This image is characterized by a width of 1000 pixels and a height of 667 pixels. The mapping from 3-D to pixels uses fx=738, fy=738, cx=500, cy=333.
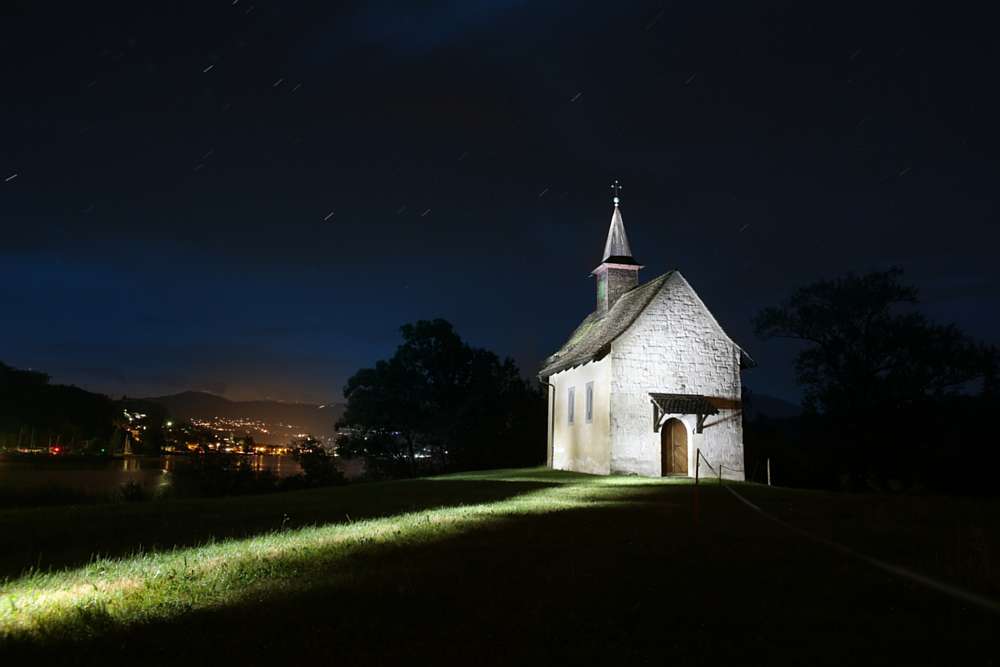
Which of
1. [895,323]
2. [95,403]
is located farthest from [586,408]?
[95,403]

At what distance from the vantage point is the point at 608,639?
5.13 meters

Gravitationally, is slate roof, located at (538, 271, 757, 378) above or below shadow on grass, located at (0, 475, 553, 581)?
above

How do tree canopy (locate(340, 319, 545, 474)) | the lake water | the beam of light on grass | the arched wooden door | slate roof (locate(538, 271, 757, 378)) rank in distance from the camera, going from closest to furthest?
1. the beam of light on grass
2. the lake water
3. the arched wooden door
4. slate roof (locate(538, 271, 757, 378))
5. tree canopy (locate(340, 319, 545, 474))

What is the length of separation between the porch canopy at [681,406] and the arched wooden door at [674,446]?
71 centimetres

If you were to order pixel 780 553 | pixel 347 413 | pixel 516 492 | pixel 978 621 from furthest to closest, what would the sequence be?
pixel 347 413
pixel 516 492
pixel 780 553
pixel 978 621

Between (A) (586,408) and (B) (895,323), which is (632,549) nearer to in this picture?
(A) (586,408)

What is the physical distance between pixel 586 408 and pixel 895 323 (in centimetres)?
1790

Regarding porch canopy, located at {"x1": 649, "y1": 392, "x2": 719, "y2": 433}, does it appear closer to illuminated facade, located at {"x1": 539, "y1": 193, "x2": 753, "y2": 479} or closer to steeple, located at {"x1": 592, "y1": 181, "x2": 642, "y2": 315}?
illuminated facade, located at {"x1": 539, "y1": 193, "x2": 753, "y2": 479}

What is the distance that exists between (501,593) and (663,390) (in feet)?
75.7

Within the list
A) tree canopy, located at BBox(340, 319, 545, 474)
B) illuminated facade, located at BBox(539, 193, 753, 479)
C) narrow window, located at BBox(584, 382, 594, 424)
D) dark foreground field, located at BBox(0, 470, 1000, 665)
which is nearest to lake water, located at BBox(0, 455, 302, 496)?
tree canopy, located at BBox(340, 319, 545, 474)

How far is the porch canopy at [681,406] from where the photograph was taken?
A: 27719mm

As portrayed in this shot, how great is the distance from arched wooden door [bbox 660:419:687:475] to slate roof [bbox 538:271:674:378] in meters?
3.99

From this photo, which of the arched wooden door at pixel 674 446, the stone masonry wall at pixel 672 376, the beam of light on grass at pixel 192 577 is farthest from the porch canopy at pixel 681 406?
the beam of light on grass at pixel 192 577

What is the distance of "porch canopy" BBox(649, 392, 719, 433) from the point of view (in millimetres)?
27719
